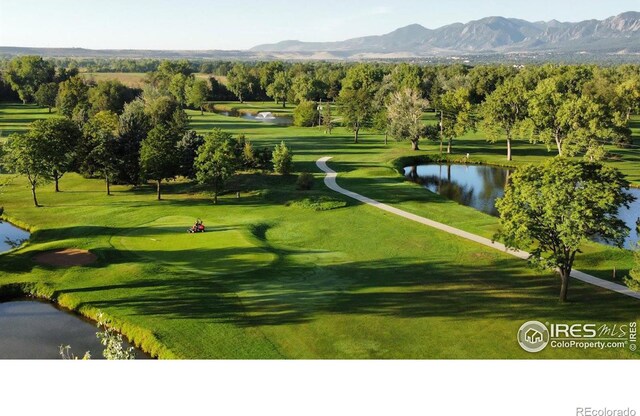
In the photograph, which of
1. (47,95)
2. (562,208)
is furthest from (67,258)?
(47,95)

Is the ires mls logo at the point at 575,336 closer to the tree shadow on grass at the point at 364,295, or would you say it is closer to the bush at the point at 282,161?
the tree shadow on grass at the point at 364,295

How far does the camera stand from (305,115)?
310ft

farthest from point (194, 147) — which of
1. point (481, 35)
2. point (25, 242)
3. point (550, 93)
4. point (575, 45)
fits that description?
point (550, 93)

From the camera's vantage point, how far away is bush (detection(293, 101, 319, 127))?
9456cm

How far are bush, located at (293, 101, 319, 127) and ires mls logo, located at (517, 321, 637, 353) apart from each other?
7619cm

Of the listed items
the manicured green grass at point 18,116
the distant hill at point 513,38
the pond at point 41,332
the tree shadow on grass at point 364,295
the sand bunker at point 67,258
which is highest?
the distant hill at point 513,38

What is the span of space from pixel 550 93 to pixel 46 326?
59251mm

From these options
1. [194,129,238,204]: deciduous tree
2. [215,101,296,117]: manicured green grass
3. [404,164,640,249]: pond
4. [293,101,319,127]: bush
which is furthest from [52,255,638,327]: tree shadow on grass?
[215,101,296,117]: manicured green grass

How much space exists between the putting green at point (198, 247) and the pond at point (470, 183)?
2059cm

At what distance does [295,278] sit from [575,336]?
1349 cm
